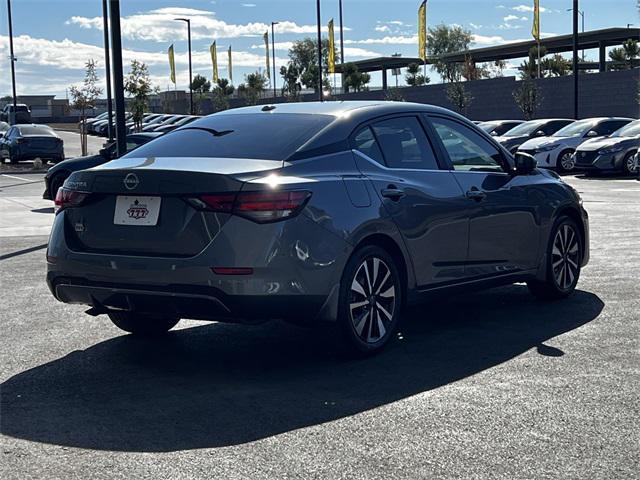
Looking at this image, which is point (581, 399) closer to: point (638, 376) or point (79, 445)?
point (638, 376)

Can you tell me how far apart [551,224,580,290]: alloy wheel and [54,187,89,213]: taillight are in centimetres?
405

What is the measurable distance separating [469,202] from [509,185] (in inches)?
26.9

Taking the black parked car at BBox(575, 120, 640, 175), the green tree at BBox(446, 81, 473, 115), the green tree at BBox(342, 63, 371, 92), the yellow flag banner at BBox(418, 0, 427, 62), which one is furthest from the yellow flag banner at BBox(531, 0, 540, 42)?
the green tree at BBox(342, 63, 371, 92)

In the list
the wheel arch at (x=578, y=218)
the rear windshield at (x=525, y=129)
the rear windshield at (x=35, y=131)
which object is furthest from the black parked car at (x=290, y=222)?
the rear windshield at (x=35, y=131)

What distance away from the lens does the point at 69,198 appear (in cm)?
645

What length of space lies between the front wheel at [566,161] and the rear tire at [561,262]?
20241 millimetres

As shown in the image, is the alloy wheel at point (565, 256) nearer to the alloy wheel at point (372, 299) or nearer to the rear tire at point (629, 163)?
the alloy wheel at point (372, 299)

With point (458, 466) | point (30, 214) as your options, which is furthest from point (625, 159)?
point (458, 466)

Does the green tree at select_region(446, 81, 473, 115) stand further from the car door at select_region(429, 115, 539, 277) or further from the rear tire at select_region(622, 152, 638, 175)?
the car door at select_region(429, 115, 539, 277)

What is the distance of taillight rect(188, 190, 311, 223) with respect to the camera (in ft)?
19.1

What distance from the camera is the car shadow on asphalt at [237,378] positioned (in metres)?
5.00

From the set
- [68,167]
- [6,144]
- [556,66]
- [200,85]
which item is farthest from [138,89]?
[200,85]

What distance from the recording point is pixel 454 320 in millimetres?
7867

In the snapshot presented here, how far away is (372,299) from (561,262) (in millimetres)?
2675
